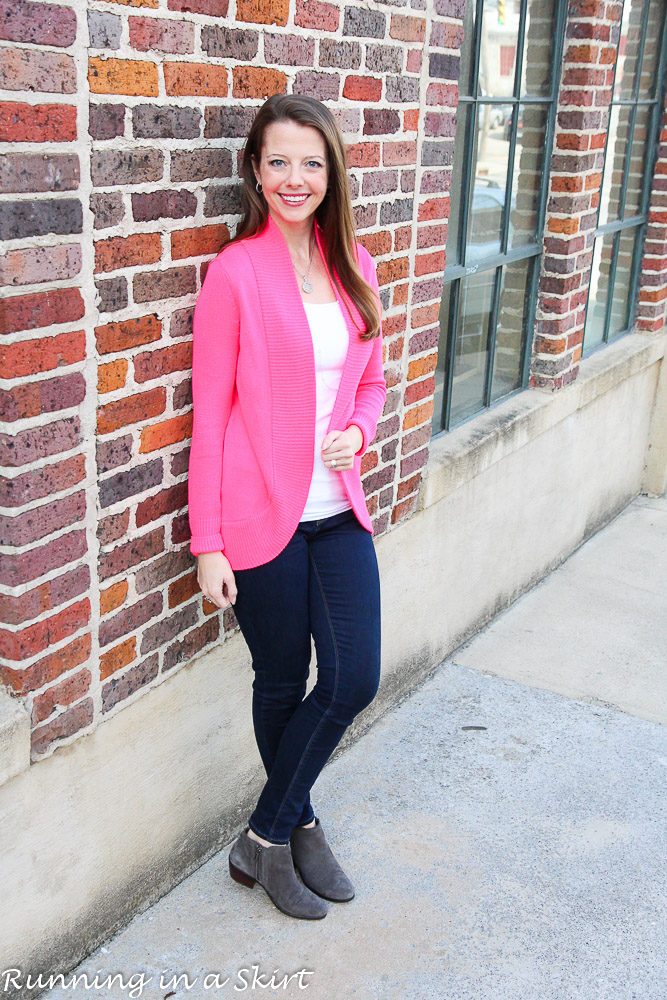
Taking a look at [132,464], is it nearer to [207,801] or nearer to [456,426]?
[207,801]

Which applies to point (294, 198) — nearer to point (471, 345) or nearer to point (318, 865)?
point (318, 865)

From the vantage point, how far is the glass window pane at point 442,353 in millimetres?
4155

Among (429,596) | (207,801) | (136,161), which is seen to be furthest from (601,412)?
(136,161)

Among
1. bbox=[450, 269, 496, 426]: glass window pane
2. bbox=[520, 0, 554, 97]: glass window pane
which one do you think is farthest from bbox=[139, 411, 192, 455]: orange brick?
bbox=[520, 0, 554, 97]: glass window pane

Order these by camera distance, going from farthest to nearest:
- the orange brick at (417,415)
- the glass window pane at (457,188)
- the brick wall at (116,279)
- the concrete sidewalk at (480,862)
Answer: the glass window pane at (457,188) → the orange brick at (417,415) → the concrete sidewalk at (480,862) → the brick wall at (116,279)

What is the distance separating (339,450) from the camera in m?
2.59

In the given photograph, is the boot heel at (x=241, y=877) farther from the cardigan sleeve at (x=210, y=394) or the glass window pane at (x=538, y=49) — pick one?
the glass window pane at (x=538, y=49)

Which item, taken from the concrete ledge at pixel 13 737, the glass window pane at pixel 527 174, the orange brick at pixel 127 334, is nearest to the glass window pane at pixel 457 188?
the glass window pane at pixel 527 174

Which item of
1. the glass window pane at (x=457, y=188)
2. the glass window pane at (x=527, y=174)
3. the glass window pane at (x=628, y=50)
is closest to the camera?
the glass window pane at (x=457, y=188)

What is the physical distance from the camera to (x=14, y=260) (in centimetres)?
199

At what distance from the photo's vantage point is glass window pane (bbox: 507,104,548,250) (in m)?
4.49

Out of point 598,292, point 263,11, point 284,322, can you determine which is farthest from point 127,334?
point 598,292

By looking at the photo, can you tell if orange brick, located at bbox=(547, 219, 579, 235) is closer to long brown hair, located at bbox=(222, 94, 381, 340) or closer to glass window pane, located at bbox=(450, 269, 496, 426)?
glass window pane, located at bbox=(450, 269, 496, 426)

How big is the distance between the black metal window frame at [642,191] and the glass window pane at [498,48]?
4.16 ft
